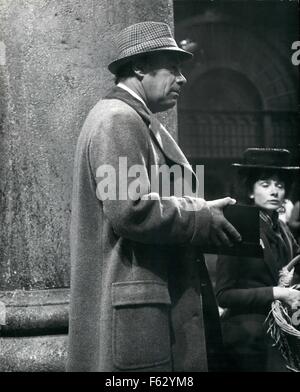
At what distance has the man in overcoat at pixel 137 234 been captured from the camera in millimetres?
2143

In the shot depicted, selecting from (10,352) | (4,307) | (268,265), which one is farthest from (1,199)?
(268,265)

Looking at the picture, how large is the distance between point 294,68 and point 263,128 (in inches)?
61.4

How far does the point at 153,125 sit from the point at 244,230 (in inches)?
20.0

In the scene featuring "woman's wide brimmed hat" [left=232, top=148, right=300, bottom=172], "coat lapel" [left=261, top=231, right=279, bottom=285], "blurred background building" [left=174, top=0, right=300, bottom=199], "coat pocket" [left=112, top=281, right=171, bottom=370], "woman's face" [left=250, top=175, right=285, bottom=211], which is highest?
"blurred background building" [left=174, top=0, right=300, bottom=199]

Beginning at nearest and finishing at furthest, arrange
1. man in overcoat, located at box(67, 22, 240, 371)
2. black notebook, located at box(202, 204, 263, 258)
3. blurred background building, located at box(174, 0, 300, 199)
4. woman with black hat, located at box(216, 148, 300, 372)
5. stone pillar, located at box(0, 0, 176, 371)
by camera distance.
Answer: man in overcoat, located at box(67, 22, 240, 371) < black notebook, located at box(202, 204, 263, 258) < stone pillar, located at box(0, 0, 176, 371) < woman with black hat, located at box(216, 148, 300, 372) < blurred background building, located at box(174, 0, 300, 199)

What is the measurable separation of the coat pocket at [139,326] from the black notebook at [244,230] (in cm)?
31

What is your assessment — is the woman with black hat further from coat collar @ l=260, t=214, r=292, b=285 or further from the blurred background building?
the blurred background building

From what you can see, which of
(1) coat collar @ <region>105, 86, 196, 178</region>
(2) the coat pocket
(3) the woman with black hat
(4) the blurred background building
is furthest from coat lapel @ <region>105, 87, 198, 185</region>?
(4) the blurred background building

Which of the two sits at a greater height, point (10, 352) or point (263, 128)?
point (263, 128)

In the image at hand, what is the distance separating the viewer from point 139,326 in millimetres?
2158

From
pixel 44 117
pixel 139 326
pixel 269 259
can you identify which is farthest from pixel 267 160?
pixel 139 326

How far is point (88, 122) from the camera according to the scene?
7.51 feet

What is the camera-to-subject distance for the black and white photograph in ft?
7.13
